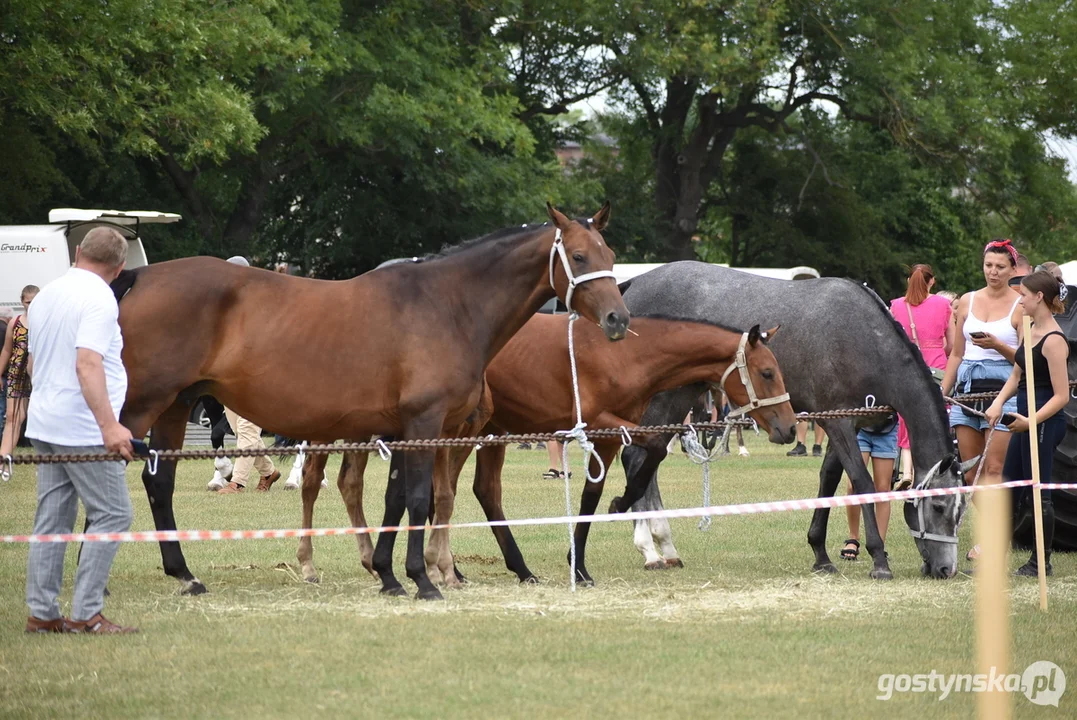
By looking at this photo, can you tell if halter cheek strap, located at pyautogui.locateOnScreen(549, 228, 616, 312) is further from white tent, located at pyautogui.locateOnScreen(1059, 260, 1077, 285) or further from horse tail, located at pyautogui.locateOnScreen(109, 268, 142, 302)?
white tent, located at pyautogui.locateOnScreen(1059, 260, 1077, 285)

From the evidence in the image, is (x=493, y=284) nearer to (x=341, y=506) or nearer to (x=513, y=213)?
(x=341, y=506)

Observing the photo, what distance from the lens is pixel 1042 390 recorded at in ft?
31.9

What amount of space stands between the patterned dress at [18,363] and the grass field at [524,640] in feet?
17.0

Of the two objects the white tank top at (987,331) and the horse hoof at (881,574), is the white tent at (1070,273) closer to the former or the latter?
the white tank top at (987,331)

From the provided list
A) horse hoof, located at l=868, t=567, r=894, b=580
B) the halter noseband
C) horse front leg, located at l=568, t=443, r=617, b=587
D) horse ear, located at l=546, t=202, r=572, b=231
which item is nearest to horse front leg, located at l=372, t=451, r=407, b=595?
horse front leg, located at l=568, t=443, r=617, b=587

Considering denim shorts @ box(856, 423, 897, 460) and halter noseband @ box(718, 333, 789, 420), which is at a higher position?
halter noseband @ box(718, 333, 789, 420)

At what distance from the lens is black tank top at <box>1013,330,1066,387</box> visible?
9359mm

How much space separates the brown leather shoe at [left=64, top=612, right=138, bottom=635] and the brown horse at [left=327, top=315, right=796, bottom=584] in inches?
98.7

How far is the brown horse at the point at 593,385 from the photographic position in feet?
30.6

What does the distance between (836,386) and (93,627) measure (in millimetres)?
5703

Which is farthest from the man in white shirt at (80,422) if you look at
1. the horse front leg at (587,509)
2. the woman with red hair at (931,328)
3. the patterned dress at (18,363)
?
the woman with red hair at (931,328)

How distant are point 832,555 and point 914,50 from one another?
25869 mm

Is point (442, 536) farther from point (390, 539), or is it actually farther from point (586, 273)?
point (586, 273)

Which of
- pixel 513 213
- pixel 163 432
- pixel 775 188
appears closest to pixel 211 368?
pixel 163 432
